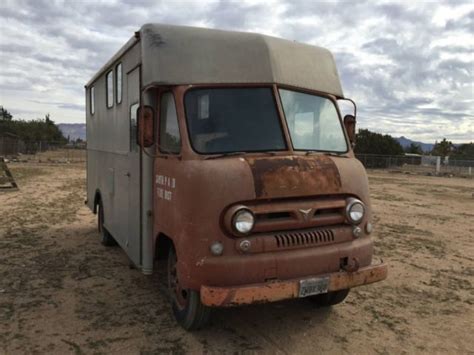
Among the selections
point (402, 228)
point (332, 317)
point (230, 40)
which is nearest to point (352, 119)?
point (230, 40)

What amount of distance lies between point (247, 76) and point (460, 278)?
4693 millimetres

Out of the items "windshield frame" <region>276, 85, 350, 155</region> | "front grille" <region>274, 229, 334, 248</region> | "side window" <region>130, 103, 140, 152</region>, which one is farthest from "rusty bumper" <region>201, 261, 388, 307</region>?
"side window" <region>130, 103, 140, 152</region>

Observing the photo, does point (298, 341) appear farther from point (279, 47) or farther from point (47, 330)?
point (279, 47)

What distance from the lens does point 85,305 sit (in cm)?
539

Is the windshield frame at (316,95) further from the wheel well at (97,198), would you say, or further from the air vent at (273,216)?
the wheel well at (97,198)

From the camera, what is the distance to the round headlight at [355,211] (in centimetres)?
450

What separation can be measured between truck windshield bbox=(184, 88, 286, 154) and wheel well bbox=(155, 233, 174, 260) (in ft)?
4.16

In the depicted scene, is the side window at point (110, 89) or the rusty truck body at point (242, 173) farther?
the side window at point (110, 89)

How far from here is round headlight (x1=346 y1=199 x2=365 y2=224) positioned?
4.50 meters

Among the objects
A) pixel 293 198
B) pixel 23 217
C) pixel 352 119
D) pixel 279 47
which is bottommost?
pixel 23 217

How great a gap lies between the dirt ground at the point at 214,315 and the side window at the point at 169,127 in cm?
188

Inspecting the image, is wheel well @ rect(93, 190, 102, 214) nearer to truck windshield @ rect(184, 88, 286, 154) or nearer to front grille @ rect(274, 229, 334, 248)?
truck windshield @ rect(184, 88, 286, 154)

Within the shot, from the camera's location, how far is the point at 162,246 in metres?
5.23

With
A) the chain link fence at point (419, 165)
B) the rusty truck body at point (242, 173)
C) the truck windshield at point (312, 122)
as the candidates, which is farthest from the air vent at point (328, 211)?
the chain link fence at point (419, 165)
